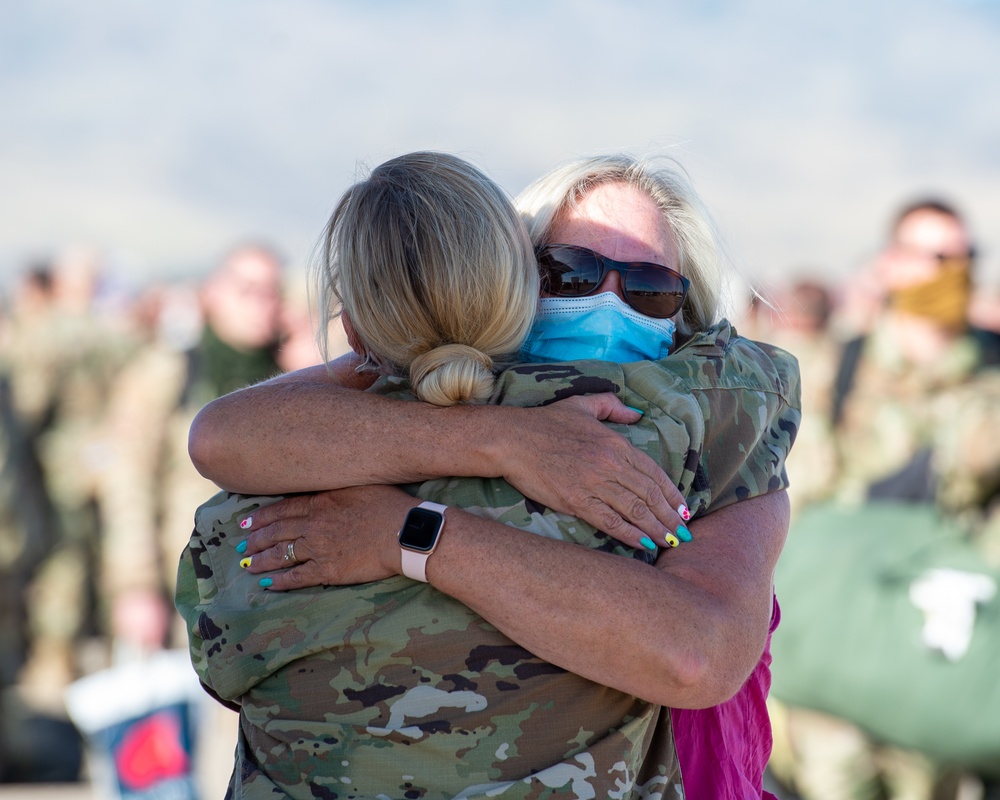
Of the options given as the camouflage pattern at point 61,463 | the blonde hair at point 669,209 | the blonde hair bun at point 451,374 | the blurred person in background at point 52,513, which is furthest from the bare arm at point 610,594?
the camouflage pattern at point 61,463

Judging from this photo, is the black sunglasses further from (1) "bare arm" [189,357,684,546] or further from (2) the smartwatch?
(2) the smartwatch

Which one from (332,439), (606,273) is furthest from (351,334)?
(606,273)

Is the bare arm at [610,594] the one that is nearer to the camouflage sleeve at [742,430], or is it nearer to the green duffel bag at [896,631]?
the camouflage sleeve at [742,430]

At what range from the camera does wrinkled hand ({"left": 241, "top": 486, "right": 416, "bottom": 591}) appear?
1.76 meters

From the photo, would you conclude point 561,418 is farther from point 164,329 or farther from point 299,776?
point 164,329

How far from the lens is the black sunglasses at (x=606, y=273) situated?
2.00 metres

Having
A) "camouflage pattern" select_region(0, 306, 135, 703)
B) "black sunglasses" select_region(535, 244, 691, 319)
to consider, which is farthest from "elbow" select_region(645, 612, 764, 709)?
"camouflage pattern" select_region(0, 306, 135, 703)

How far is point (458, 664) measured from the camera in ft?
5.53

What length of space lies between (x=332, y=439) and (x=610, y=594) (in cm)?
51

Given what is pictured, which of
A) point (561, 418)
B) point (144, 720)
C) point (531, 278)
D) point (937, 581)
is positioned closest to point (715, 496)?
point (561, 418)

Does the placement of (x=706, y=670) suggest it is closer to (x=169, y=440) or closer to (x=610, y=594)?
(x=610, y=594)

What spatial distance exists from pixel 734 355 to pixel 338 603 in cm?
74

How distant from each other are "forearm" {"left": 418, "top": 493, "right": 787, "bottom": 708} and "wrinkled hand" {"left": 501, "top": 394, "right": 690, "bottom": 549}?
0.18ft

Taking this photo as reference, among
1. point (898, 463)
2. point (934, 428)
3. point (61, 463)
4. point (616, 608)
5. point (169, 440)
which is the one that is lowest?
point (61, 463)
